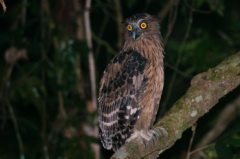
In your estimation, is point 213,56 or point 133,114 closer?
point 133,114

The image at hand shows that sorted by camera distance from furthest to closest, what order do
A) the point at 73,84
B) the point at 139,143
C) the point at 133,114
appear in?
the point at 73,84 → the point at 133,114 → the point at 139,143

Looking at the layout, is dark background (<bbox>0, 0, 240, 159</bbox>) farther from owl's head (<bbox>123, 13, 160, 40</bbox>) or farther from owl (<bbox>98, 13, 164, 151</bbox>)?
owl (<bbox>98, 13, 164, 151</bbox>)

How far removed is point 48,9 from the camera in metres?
5.51

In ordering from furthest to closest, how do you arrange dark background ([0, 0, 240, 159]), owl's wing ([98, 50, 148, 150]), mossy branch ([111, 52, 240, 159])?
1. dark background ([0, 0, 240, 159])
2. owl's wing ([98, 50, 148, 150])
3. mossy branch ([111, 52, 240, 159])

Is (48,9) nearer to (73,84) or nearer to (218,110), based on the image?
(73,84)

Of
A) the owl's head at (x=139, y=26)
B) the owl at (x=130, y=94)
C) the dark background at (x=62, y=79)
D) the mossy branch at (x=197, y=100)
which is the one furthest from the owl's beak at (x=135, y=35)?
the mossy branch at (x=197, y=100)

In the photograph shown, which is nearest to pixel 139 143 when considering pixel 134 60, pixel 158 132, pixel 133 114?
pixel 158 132

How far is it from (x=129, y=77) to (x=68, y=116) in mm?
1591

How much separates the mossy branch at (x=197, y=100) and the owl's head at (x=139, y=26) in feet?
3.59

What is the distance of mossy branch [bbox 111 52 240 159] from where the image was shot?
11.1ft

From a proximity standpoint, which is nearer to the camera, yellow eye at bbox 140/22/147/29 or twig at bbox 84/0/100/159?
yellow eye at bbox 140/22/147/29

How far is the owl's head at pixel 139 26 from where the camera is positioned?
4.39 meters

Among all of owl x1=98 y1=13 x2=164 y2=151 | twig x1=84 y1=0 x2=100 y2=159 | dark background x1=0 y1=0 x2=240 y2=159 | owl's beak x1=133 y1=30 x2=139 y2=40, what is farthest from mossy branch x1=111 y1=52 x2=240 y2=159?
twig x1=84 y1=0 x2=100 y2=159

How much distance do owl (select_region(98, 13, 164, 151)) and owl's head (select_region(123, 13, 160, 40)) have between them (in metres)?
0.23
